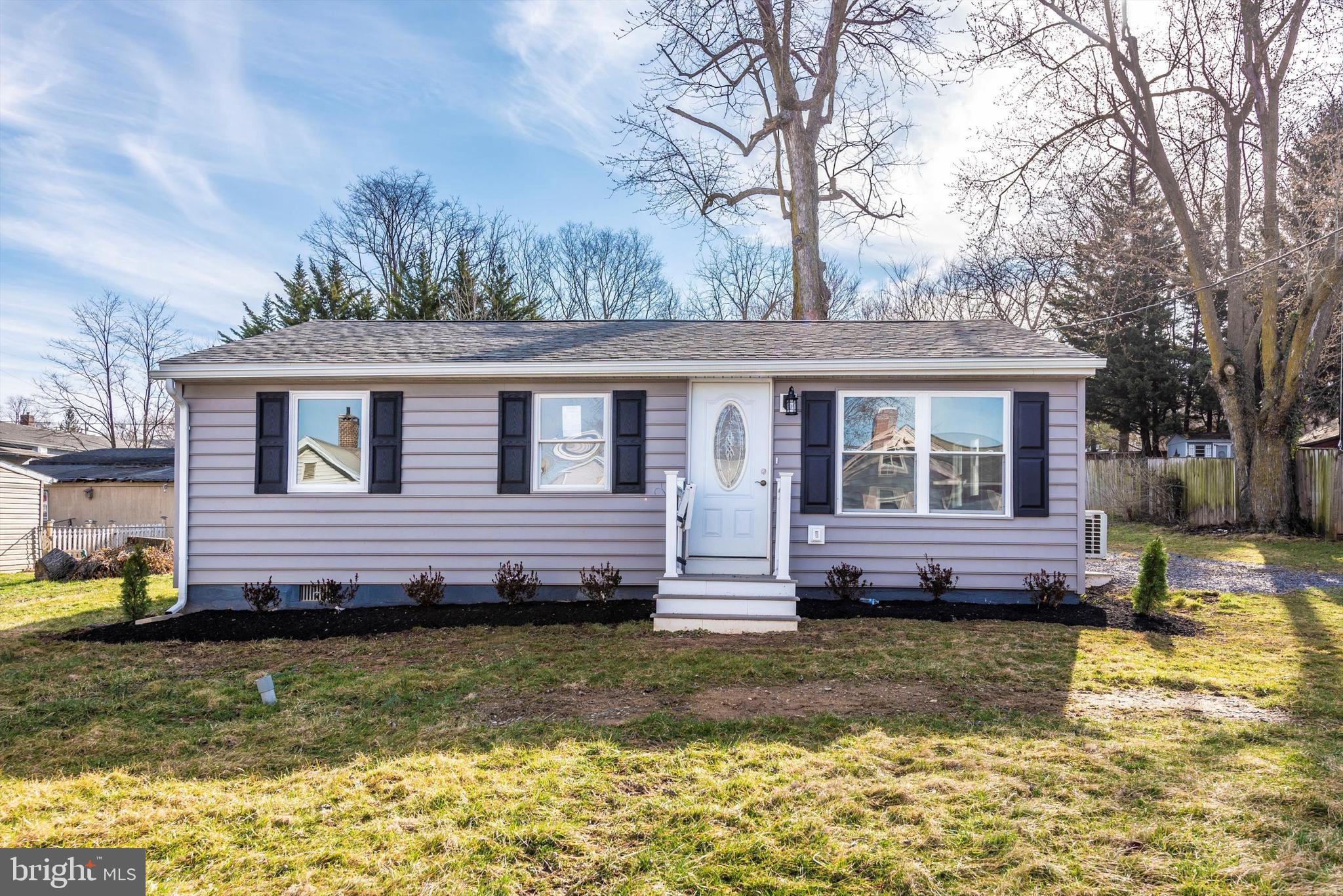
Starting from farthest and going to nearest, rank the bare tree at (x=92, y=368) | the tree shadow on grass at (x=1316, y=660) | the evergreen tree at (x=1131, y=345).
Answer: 1. the bare tree at (x=92, y=368)
2. the evergreen tree at (x=1131, y=345)
3. the tree shadow on grass at (x=1316, y=660)

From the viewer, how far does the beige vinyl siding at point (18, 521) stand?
13.8 m

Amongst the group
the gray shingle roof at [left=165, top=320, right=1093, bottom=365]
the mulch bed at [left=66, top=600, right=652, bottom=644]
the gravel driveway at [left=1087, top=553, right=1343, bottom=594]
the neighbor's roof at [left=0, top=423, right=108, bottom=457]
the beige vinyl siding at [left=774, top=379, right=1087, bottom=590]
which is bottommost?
the mulch bed at [left=66, top=600, right=652, bottom=644]

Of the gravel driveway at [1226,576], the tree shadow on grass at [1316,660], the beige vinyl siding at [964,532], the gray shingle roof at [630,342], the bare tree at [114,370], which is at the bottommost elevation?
the tree shadow on grass at [1316,660]

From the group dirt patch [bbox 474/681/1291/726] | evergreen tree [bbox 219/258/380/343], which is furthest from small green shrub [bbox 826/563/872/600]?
evergreen tree [bbox 219/258/380/343]

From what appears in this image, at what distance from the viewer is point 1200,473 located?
16.3 meters

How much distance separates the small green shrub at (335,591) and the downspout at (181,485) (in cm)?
136

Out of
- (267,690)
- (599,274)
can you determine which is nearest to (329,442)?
(267,690)

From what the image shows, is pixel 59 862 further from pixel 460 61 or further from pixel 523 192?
pixel 523 192

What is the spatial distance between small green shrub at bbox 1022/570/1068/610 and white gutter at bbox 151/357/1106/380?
2023mm

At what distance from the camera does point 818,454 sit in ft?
24.4

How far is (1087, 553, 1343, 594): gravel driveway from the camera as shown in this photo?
8.86 m

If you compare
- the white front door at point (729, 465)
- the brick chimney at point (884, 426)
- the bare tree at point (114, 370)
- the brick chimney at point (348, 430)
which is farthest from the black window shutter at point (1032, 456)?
the bare tree at point (114, 370)

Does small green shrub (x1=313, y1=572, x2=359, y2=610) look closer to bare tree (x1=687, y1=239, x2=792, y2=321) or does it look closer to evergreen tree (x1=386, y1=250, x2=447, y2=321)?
evergreen tree (x1=386, y1=250, x2=447, y2=321)

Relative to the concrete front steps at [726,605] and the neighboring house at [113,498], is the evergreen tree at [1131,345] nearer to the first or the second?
the concrete front steps at [726,605]
